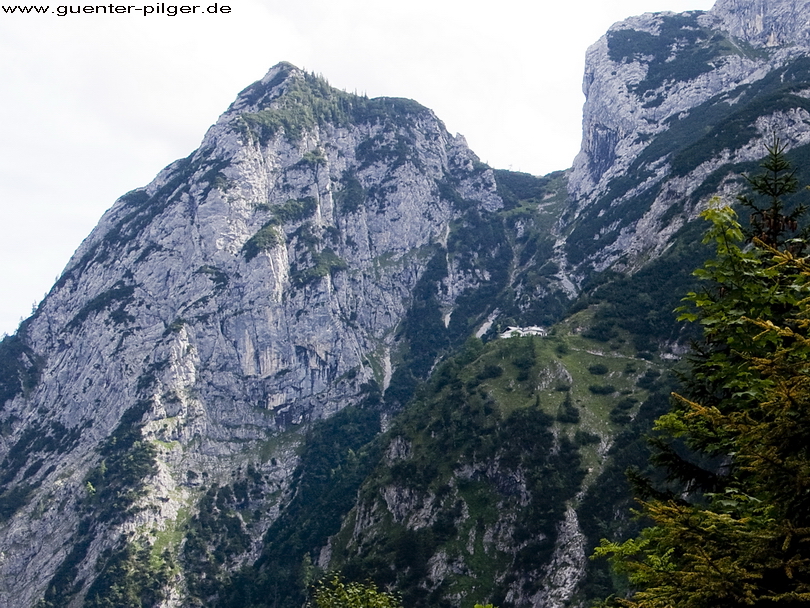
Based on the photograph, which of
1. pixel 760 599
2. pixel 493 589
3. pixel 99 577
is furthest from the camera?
pixel 99 577

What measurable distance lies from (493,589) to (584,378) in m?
52.2

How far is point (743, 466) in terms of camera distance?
12.6 m

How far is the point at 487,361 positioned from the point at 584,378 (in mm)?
29166

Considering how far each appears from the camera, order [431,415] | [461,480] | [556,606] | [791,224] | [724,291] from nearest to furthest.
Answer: [724,291] < [791,224] < [556,606] < [461,480] < [431,415]

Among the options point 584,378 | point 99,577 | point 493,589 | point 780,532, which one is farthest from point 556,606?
point 99,577

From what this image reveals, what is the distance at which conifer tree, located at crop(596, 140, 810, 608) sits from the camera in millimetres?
10422

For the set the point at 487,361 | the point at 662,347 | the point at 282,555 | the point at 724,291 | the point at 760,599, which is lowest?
the point at 282,555

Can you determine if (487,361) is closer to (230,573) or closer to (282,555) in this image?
(282,555)

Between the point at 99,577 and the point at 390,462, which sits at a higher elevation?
the point at 390,462

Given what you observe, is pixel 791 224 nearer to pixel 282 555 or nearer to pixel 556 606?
pixel 556 606

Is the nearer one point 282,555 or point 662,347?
point 662,347

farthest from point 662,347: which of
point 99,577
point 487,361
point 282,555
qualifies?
point 99,577

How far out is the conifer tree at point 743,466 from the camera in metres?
10.4

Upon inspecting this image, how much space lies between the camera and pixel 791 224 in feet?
65.5
